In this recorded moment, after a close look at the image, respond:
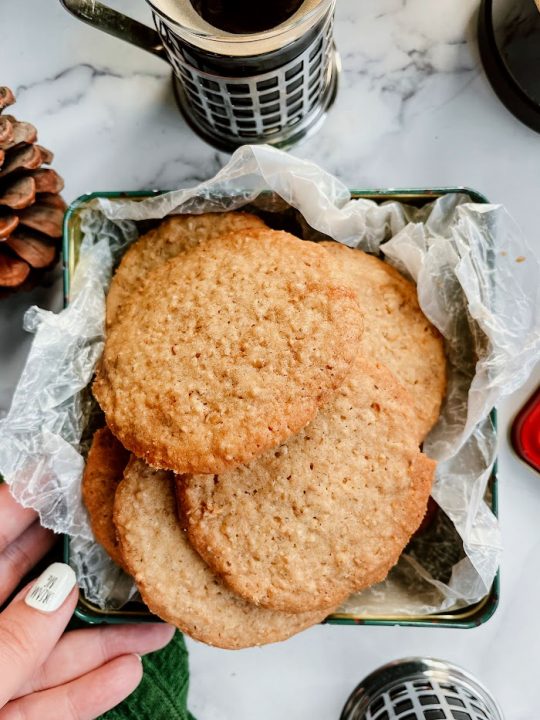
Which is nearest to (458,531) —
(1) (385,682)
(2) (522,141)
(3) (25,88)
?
(1) (385,682)

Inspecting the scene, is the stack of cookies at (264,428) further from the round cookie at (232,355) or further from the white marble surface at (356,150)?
the white marble surface at (356,150)

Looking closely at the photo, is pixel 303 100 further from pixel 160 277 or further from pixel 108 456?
pixel 108 456

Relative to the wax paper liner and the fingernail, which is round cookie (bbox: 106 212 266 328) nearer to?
the wax paper liner

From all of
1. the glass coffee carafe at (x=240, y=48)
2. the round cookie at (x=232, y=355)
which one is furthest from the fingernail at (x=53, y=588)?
the glass coffee carafe at (x=240, y=48)

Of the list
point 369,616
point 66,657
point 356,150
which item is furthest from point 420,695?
point 356,150

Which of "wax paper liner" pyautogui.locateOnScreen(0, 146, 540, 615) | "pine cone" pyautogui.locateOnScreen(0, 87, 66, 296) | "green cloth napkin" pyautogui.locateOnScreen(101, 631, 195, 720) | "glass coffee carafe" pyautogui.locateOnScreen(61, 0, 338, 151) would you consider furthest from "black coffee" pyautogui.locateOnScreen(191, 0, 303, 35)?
"green cloth napkin" pyautogui.locateOnScreen(101, 631, 195, 720)

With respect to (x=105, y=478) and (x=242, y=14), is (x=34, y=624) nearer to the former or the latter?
(x=105, y=478)
